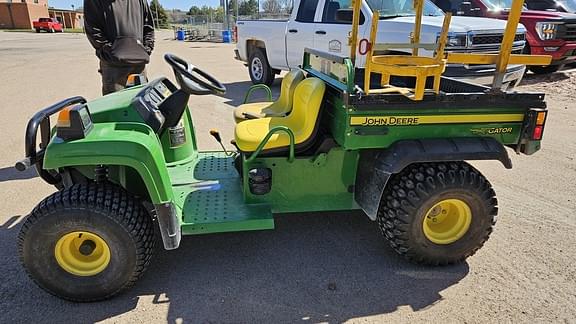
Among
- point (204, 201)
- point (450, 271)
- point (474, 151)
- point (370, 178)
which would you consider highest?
point (474, 151)

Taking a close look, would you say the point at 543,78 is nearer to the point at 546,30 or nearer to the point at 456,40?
the point at 546,30

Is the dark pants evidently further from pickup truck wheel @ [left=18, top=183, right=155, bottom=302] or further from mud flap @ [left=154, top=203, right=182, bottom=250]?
mud flap @ [left=154, top=203, right=182, bottom=250]

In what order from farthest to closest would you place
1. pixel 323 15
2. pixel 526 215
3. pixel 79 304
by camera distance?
pixel 323 15 → pixel 526 215 → pixel 79 304

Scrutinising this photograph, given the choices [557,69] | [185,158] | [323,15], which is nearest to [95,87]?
[323,15]

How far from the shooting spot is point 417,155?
2.73 meters

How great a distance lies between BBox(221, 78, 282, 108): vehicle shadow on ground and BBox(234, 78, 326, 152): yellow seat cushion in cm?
443

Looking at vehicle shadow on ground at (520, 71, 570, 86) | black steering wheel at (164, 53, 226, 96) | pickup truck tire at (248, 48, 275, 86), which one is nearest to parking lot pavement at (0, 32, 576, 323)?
black steering wheel at (164, 53, 226, 96)

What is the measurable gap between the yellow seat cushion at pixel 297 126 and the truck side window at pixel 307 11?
17.3 ft

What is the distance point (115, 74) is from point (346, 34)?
14.2ft

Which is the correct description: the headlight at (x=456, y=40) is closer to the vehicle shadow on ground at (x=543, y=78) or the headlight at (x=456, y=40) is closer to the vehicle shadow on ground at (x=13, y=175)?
the vehicle shadow on ground at (x=543, y=78)

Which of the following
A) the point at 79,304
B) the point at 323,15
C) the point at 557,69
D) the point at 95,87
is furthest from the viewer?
the point at 557,69

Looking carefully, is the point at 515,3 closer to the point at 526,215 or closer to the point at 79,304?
the point at 526,215

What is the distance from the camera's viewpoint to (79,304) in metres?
2.59

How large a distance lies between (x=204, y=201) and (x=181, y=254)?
0.42 m
